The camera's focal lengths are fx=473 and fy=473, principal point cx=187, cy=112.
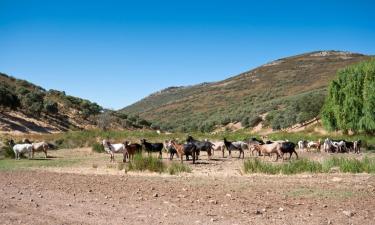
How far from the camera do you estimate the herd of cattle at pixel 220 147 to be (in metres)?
26.9

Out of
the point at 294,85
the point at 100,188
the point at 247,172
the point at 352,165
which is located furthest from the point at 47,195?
the point at 294,85

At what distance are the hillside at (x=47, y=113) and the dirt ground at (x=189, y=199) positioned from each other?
38.7m

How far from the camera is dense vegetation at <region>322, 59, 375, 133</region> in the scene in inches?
1601

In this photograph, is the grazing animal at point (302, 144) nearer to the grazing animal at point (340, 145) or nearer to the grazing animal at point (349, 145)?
the grazing animal at point (340, 145)

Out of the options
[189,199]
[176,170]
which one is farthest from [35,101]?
[189,199]

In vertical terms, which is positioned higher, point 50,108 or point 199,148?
point 50,108

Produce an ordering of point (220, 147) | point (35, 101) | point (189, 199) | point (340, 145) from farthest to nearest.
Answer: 1. point (35, 101)
2. point (340, 145)
3. point (220, 147)
4. point (189, 199)

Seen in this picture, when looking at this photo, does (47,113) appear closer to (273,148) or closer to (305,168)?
(273,148)

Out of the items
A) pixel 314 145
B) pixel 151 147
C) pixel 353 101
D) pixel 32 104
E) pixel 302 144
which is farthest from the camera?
pixel 32 104

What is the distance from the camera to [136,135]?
1881 inches

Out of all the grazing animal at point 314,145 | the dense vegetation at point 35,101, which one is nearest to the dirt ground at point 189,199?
the grazing animal at point 314,145

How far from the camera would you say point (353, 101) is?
137 ft

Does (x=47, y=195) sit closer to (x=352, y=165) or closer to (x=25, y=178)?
(x=25, y=178)

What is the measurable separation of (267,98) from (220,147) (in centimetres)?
7710
